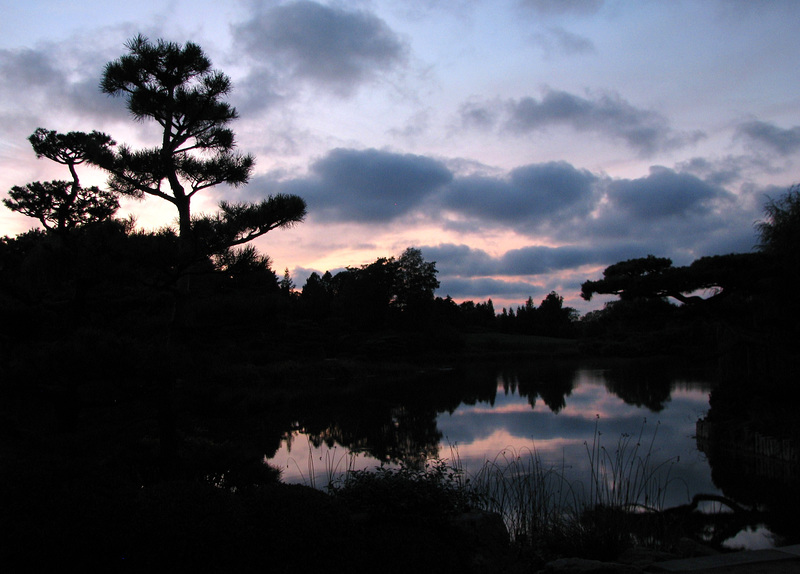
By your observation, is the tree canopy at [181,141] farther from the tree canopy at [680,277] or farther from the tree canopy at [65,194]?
the tree canopy at [680,277]

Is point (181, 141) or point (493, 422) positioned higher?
point (181, 141)

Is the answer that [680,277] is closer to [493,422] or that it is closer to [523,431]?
[523,431]

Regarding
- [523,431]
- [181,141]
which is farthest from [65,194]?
[523,431]

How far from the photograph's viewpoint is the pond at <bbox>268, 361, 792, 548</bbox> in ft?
27.7

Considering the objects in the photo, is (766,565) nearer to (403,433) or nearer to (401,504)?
(401,504)

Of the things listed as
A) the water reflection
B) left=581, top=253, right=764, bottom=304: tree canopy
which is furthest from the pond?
left=581, top=253, right=764, bottom=304: tree canopy

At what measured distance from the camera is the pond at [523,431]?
8.45 m

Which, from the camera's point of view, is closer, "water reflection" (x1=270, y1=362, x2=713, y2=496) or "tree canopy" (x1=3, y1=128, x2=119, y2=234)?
"tree canopy" (x1=3, y1=128, x2=119, y2=234)

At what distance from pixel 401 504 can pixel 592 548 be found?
1.53 meters

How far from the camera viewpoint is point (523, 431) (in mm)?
13156

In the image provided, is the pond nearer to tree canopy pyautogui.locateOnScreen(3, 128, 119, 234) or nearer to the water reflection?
the water reflection

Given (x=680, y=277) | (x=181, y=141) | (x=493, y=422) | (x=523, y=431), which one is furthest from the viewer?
(x=493, y=422)

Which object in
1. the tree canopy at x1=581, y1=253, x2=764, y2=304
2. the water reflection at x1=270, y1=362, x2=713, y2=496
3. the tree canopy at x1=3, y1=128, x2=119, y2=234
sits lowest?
the water reflection at x1=270, y1=362, x2=713, y2=496

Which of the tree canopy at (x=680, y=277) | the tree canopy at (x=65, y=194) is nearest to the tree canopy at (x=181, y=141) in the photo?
the tree canopy at (x=65, y=194)
